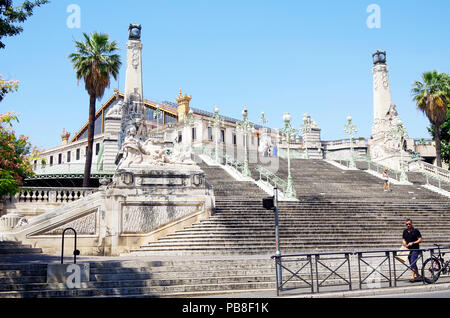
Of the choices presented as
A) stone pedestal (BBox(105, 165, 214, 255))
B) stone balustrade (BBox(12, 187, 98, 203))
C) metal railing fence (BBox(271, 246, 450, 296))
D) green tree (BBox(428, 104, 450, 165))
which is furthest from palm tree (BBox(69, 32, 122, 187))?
green tree (BBox(428, 104, 450, 165))

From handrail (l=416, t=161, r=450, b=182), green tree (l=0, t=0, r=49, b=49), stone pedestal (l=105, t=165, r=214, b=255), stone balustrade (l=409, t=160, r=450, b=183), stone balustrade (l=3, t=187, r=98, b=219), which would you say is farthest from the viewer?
stone balustrade (l=409, t=160, r=450, b=183)

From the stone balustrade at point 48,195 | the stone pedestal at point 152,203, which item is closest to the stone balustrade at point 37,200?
the stone balustrade at point 48,195

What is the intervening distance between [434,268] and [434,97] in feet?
102

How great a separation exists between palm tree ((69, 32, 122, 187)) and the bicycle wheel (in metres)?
23.2

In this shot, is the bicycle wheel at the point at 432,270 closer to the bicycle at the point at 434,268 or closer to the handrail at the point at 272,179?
the bicycle at the point at 434,268

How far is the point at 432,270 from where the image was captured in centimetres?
1397

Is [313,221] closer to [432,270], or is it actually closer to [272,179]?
[272,179]

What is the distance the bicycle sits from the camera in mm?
13812

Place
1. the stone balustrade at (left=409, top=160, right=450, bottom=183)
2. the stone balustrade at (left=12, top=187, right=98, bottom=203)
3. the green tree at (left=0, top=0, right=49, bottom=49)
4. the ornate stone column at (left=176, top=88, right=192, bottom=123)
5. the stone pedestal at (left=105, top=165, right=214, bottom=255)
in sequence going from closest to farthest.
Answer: the green tree at (left=0, top=0, right=49, bottom=49) < the stone pedestal at (left=105, top=165, right=214, bottom=255) < the stone balustrade at (left=12, top=187, right=98, bottom=203) < the stone balustrade at (left=409, top=160, right=450, bottom=183) < the ornate stone column at (left=176, top=88, right=192, bottom=123)

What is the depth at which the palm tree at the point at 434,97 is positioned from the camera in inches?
1646

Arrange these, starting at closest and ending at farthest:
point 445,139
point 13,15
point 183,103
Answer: point 13,15 < point 445,139 < point 183,103

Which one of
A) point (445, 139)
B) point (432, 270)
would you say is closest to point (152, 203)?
point (432, 270)

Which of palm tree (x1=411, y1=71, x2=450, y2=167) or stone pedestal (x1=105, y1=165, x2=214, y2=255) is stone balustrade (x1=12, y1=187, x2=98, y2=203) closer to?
stone pedestal (x1=105, y1=165, x2=214, y2=255)
